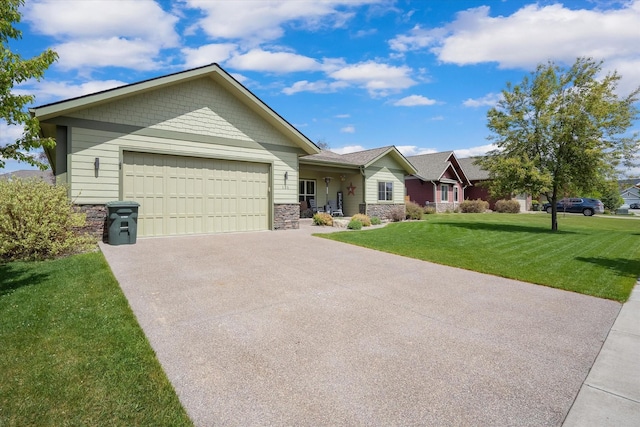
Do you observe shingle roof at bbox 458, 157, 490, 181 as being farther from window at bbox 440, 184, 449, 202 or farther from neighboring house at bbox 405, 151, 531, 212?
window at bbox 440, 184, 449, 202

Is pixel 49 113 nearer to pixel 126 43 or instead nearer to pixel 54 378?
pixel 126 43

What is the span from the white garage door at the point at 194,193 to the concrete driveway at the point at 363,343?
389cm

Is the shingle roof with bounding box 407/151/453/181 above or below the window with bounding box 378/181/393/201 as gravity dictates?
above

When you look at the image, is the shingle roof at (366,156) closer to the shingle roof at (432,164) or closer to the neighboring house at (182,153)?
the neighboring house at (182,153)

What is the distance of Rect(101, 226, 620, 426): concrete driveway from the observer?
2414 mm

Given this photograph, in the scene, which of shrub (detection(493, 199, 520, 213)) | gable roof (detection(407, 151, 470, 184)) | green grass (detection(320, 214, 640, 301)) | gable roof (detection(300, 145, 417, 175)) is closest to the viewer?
green grass (detection(320, 214, 640, 301))

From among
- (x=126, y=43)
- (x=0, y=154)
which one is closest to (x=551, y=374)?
(x=0, y=154)

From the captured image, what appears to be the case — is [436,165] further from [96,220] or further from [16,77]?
[16,77]

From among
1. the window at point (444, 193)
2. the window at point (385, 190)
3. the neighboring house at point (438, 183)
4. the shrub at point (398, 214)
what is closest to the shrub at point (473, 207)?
the neighboring house at point (438, 183)

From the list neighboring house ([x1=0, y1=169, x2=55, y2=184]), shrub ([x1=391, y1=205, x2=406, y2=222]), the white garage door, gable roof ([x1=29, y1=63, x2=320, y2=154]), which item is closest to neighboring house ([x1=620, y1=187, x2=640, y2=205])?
shrub ([x1=391, y1=205, x2=406, y2=222])

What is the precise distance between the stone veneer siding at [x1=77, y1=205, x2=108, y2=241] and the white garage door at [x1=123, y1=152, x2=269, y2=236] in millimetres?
780

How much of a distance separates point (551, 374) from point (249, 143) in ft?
36.9

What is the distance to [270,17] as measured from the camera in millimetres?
10188

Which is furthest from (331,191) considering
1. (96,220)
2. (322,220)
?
(96,220)
